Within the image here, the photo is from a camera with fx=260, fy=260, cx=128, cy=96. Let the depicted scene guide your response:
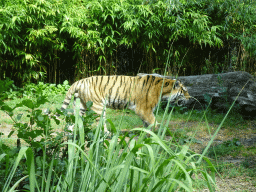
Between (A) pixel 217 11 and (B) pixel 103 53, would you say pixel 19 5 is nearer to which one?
(B) pixel 103 53

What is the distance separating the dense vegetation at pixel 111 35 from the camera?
6.95 meters

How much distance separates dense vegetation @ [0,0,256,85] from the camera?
22.8ft

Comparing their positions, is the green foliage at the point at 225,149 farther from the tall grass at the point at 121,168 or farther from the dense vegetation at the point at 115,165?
the tall grass at the point at 121,168

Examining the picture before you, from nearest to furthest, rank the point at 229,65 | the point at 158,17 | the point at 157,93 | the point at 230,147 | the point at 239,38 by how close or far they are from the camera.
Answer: the point at 230,147 < the point at 157,93 < the point at 158,17 < the point at 239,38 < the point at 229,65

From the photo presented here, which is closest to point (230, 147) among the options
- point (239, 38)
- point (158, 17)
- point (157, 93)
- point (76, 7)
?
point (157, 93)

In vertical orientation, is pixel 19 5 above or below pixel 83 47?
above

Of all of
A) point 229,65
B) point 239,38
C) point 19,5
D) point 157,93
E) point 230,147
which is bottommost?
point 230,147

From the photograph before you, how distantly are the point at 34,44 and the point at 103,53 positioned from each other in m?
1.99

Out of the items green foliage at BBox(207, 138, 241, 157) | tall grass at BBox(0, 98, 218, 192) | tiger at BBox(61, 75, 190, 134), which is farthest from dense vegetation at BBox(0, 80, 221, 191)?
tiger at BBox(61, 75, 190, 134)

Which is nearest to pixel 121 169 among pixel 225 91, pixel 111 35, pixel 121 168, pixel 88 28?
pixel 121 168

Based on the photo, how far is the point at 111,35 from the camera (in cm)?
766

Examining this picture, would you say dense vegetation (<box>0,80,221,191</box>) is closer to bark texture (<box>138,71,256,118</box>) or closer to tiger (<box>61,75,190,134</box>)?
tiger (<box>61,75,190,134</box>)

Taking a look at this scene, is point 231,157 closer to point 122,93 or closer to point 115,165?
point 122,93

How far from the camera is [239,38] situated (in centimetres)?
763
